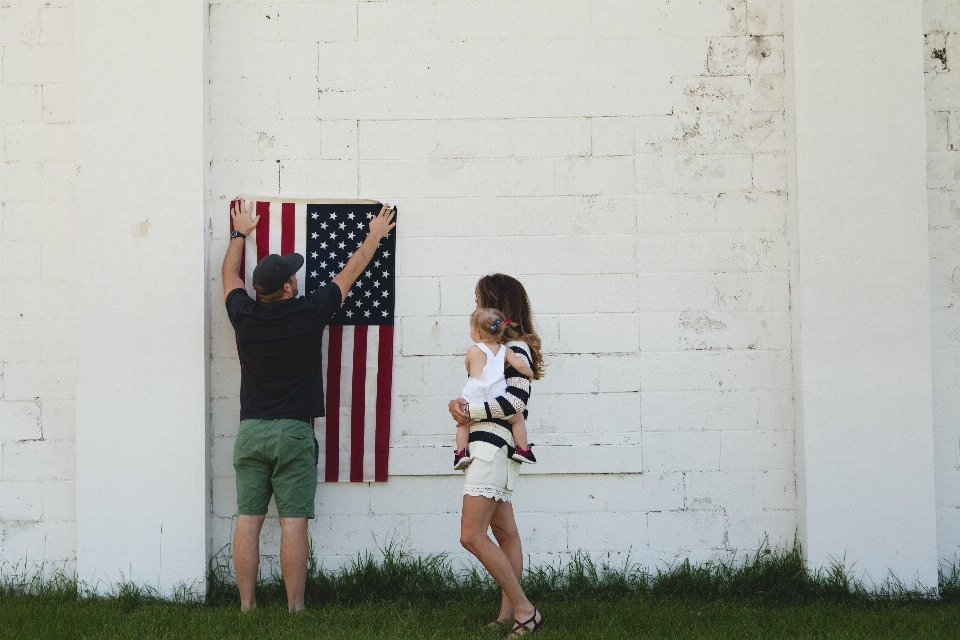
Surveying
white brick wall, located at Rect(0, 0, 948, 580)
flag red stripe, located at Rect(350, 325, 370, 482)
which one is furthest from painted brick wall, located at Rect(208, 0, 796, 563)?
flag red stripe, located at Rect(350, 325, 370, 482)

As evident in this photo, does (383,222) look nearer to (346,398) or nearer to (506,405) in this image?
(346,398)

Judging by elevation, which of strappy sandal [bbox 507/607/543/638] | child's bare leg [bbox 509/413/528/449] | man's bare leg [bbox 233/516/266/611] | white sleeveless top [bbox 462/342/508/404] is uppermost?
white sleeveless top [bbox 462/342/508/404]

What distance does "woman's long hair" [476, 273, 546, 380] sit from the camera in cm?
516

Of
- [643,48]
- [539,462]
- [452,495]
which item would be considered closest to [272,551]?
[452,495]

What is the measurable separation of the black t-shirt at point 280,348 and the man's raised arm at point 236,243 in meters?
0.16

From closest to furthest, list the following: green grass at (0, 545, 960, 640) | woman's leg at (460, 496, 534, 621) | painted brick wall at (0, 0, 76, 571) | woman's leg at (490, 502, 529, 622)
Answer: woman's leg at (460, 496, 534, 621), green grass at (0, 545, 960, 640), woman's leg at (490, 502, 529, 622), painted brick wall at (0, 0, 76, 571)

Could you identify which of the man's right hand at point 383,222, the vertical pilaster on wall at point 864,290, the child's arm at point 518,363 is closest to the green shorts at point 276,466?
the man's right hand at point 383,222

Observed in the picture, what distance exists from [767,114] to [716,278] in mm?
1153

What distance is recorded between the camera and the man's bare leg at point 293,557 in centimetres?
554

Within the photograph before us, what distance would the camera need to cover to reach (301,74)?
621cm

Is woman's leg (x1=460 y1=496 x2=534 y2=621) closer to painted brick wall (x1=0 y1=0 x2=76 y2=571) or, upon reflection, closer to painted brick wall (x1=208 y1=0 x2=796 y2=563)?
painted brick wall (x1=208 y1=0 x2=796 y2=563)

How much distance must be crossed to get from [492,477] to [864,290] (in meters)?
2.77

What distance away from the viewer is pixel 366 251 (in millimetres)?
5926

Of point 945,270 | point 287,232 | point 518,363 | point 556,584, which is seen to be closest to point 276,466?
point 287,232
